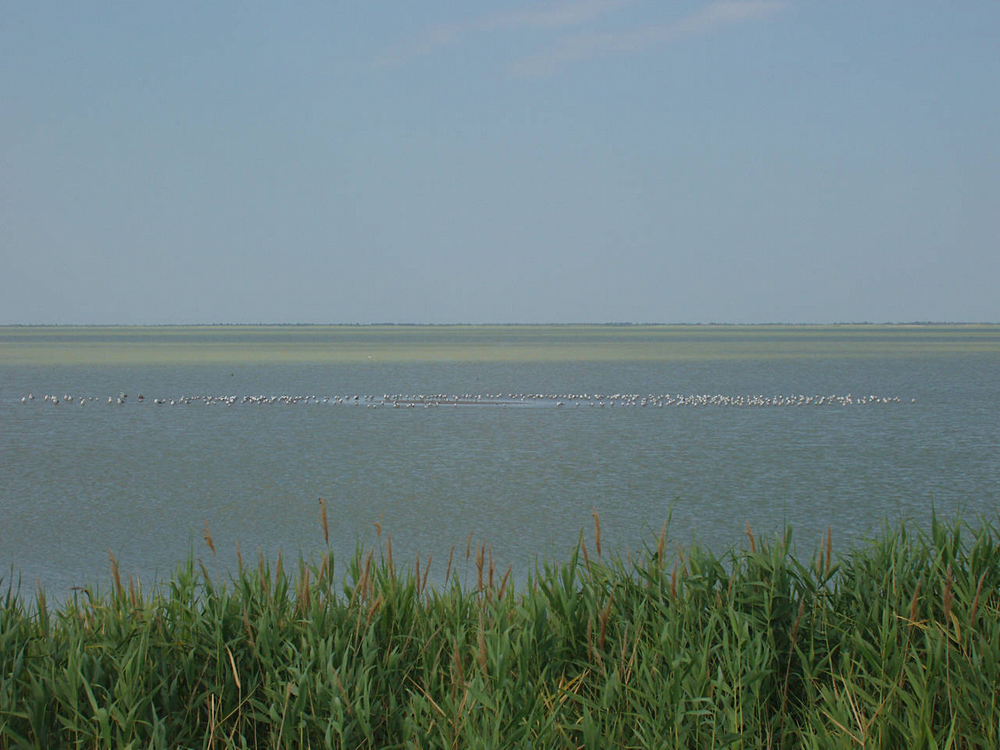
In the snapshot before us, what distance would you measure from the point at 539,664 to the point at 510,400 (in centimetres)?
3311

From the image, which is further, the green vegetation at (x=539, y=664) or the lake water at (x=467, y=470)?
the lake water at (x=467, y=470)

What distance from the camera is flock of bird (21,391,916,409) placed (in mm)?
37062

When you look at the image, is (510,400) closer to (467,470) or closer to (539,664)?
(467,470)

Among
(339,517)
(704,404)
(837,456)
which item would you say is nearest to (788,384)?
(704,404)

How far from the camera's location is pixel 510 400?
1545 inches

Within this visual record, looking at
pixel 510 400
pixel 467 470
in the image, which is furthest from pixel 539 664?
pixel 510 400

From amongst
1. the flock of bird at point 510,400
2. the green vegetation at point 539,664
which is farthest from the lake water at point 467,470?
the green vegetation at point 539,664

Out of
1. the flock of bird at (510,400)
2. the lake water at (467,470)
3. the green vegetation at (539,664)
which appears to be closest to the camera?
the green vegetation at (539,664)

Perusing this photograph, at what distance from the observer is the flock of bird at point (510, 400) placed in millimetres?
37062

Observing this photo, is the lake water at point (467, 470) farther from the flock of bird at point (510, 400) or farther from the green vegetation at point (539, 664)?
the green vegetation at point (539, 664)

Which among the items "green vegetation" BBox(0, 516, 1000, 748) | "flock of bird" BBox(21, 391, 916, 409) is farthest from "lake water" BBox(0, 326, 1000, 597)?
"green vegetation" BBox(0, 516, 1000, 748)

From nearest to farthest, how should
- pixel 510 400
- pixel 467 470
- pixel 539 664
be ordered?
pixel 539 664 < pixel 467 470 < pixel 510 400

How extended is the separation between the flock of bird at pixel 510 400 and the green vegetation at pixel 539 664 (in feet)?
96.8

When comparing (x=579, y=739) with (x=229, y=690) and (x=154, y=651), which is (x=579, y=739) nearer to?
(x=229, y=690)
